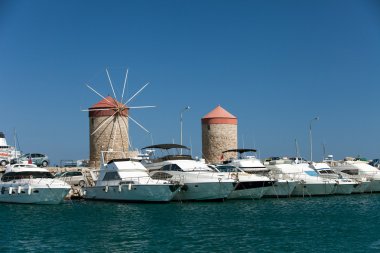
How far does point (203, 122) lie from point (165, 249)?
38.9 metres

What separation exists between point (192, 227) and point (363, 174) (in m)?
23.8

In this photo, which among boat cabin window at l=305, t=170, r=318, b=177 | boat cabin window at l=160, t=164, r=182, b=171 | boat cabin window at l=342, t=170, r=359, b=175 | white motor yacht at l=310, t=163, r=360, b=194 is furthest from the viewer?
boat cabin window at l=342, t=170, r=359, b=175

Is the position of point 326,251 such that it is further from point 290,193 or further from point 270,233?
point 290,193

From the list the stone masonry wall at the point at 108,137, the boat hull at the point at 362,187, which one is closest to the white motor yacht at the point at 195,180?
the boat hull at the point at 362,187

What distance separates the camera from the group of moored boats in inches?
1206

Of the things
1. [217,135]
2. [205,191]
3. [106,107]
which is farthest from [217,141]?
[205,191]

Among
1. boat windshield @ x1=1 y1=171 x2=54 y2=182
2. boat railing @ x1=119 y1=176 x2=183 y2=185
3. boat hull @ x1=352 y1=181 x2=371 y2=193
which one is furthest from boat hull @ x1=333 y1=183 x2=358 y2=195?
boat windshield @ x1=1 y1=171 x2=54 y2=182

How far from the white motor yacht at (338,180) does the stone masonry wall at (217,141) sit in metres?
16.1

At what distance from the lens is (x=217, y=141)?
55.8 m

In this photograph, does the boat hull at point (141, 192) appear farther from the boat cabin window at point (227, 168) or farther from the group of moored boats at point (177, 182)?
the boat cabin window at point (227, 168)

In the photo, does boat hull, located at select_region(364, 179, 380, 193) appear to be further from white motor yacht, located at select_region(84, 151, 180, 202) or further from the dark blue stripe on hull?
white motor yacht, located at select_region(84, 151, 180, 202)

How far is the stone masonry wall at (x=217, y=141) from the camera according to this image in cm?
5541

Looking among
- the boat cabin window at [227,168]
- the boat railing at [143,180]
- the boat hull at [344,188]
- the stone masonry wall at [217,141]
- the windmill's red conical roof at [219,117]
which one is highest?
the windmill's red conical roof at [219,117]

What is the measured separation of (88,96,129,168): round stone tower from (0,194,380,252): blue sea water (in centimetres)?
1804
